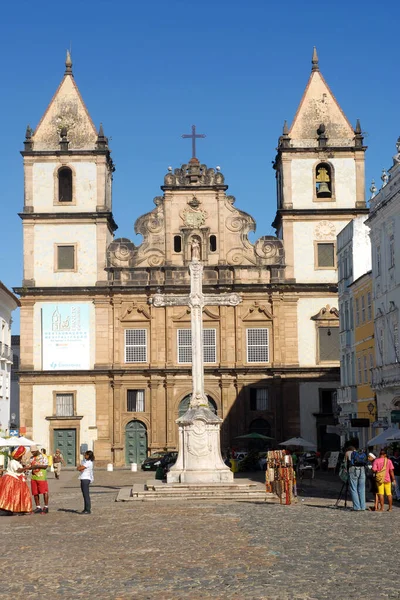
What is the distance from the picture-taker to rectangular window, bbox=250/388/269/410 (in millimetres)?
56875

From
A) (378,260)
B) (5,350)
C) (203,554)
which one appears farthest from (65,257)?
(203,554)

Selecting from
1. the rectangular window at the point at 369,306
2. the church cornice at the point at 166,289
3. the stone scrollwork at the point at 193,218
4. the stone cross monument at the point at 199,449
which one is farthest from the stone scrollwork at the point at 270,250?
the stone cross monument at the point at 199,449

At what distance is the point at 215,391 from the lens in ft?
186

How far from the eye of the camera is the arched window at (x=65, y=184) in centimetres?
5831

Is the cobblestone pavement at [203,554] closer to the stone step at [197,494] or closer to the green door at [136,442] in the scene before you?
the stone step at [197,494]

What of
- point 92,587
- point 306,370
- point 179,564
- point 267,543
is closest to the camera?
point 92,587

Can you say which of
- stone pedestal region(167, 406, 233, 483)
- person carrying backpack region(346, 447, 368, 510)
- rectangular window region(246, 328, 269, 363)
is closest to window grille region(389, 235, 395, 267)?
stone pedestal region(167, 406, 233, 483)

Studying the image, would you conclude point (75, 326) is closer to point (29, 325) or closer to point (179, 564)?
point (29, 325)

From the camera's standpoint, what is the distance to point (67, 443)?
56.0 meters

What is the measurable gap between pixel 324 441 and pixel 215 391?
660 centimetres

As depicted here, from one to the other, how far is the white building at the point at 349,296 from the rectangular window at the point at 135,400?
447 inches

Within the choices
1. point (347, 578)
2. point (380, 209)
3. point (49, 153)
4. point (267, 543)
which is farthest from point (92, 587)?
point (49, 153)

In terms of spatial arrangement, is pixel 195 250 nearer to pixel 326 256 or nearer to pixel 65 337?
pixel 65 337

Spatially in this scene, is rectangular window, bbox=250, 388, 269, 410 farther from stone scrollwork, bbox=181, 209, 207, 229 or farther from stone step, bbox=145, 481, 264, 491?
stone step, bbox=145, 481, 264, 491
